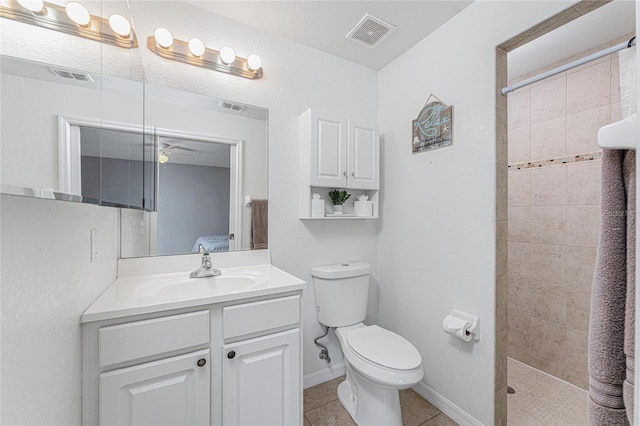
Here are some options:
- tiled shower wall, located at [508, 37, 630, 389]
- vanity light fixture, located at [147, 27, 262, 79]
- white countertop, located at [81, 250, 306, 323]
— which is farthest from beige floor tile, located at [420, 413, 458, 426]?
vanity light fixture, located at [147, 27, 262, 79]

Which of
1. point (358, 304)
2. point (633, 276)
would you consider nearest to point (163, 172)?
point (358, 304)

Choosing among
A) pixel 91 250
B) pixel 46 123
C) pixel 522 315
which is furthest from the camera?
pixel 522 315

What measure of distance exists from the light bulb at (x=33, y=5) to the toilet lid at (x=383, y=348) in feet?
5.27

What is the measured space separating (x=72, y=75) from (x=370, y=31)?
160 cm

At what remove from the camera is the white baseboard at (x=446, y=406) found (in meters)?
1.47

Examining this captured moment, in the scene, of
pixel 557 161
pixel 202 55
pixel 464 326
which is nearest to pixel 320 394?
pixel 464 326

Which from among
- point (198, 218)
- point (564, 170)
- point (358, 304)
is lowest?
point (358, 304)

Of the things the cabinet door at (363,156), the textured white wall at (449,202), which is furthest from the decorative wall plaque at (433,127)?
the cabinet door at (363,156)

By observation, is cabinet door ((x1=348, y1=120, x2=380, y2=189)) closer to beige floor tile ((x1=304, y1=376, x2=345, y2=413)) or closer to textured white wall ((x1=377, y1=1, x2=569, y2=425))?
textured white wall ((x1=377, y1=1, x2=569, y2=425))

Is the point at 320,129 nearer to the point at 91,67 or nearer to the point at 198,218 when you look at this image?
the point at 198,218

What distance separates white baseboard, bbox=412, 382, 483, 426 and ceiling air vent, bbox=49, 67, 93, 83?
2.17m

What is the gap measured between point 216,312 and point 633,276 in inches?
45.7

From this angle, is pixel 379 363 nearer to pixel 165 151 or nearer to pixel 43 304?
pixel 43 304

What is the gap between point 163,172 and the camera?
147 centimetres
